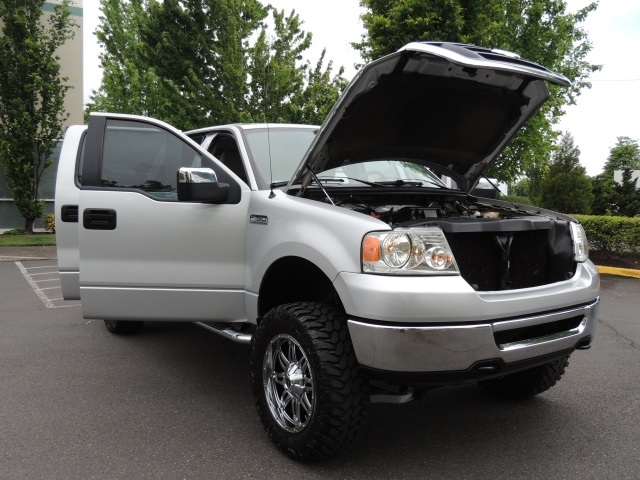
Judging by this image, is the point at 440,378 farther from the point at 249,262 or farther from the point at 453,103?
the point at 453,103

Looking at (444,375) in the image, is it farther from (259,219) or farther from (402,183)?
(402,183)

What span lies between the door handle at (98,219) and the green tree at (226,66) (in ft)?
29.6

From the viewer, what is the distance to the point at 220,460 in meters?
2.98

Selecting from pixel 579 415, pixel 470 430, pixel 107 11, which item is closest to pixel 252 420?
pixel 470 430

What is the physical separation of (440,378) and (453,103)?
1931mm

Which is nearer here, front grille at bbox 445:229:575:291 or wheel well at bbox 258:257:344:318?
front grille at bbox 445:229:575:291

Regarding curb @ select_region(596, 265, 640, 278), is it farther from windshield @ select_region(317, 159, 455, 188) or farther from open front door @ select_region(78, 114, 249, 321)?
open front door @ select_region(78, 114, 249, 321)

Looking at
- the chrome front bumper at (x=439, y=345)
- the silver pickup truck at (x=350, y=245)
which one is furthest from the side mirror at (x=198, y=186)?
the chrome front bumper at (x=439, y=345)

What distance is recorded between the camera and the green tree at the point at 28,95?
14250 millimetres

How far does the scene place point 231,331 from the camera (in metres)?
3.77

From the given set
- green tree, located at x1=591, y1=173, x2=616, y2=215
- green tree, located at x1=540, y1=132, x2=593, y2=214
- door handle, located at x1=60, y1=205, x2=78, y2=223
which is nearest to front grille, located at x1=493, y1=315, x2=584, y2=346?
door handle, located at x1=60, y1=205, x2=78, y2=223

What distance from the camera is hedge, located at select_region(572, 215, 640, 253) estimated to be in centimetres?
1091

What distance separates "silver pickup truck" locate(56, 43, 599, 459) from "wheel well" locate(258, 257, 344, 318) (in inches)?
0.5

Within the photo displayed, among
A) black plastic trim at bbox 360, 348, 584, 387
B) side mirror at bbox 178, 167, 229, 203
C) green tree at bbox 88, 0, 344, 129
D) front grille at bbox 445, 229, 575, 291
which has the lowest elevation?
black plastic trim at bbox 360, 348, 584, 387
